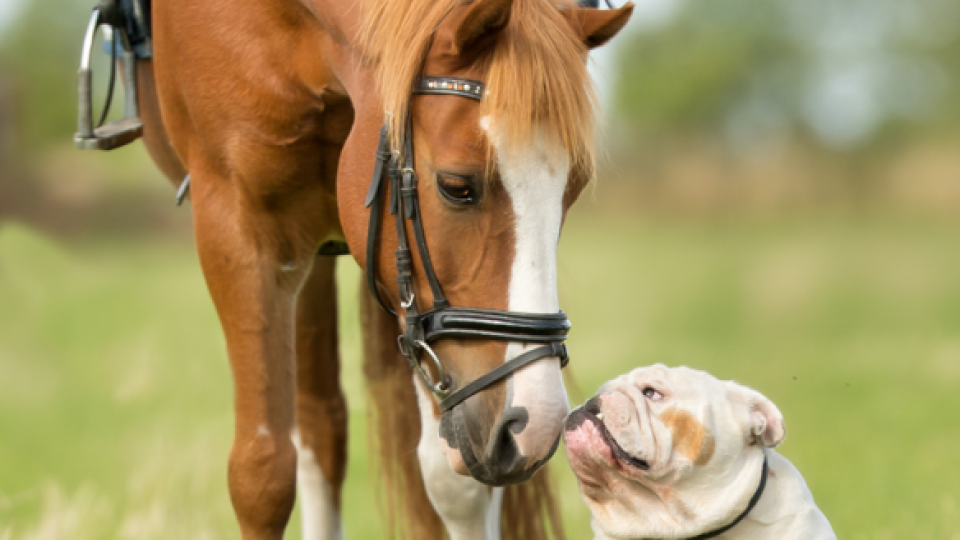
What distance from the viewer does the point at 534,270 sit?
7.55 ft

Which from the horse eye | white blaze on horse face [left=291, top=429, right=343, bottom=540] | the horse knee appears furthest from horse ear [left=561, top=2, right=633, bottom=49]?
white blaze on horse face [left=291, top=429, right=343, bottom=540]

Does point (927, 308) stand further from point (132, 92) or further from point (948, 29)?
point (948, 29)

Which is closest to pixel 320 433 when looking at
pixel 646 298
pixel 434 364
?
pixel 434 364

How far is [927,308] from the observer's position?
14625 mm

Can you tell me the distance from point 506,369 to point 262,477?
1.19 m

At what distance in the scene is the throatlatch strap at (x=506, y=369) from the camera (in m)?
2.28

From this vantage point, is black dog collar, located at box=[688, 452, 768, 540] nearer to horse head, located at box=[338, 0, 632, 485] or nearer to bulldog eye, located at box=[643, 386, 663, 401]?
bulldog eye, located at box=[643, 386, 663, 401]

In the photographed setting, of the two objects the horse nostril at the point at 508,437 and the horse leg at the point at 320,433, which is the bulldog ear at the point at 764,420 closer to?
the horse nostril at the point at 508,437

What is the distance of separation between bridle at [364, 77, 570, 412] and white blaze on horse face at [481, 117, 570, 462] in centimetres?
3

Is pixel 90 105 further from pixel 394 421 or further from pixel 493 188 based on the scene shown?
pixel 493 188

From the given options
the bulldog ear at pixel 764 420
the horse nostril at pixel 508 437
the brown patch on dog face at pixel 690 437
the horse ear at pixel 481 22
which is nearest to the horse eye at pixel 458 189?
the horse ear at pixel 481 22

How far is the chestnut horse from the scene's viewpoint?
7.64ft

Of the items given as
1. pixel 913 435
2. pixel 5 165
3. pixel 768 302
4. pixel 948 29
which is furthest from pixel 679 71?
pixel 913 435

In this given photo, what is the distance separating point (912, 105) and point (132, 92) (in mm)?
24607
